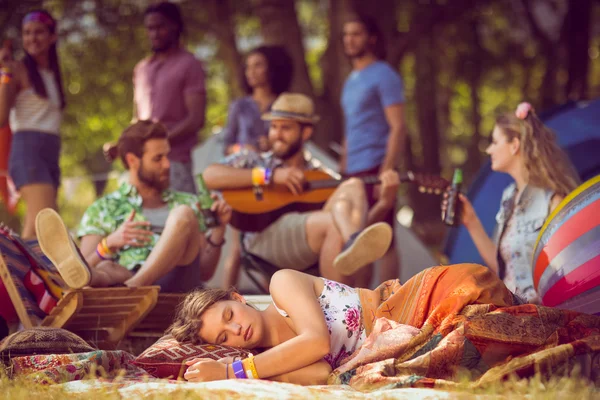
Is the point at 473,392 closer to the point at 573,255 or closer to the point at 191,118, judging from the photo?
the point at 573,255

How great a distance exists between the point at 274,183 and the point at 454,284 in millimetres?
2418

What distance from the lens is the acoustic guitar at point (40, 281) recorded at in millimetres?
4250

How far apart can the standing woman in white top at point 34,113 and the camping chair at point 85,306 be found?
1297mm

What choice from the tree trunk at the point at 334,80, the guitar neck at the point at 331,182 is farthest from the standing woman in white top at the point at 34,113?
the tree trunk at the point at 334,80

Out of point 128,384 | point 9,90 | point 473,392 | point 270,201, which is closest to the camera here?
point 473,392

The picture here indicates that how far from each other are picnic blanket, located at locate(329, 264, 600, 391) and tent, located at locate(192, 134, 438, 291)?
12.7 feet

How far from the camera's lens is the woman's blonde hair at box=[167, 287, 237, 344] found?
11.0 feet

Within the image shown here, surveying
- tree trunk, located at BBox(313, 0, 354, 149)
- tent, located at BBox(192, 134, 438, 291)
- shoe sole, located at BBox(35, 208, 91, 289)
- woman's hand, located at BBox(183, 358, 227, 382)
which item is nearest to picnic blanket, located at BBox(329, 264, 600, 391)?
woman's hand, located at BBox(183, 358, 227, 382)

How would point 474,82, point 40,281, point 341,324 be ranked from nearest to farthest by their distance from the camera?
point 341,324, point 40,281, point 474,82

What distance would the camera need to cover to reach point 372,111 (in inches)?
236

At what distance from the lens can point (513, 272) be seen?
15.3ft

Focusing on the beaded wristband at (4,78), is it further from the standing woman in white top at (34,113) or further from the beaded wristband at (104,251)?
the beaded wristband at (104,251)

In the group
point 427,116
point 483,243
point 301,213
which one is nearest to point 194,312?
point 483,243

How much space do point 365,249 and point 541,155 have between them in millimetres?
1100
